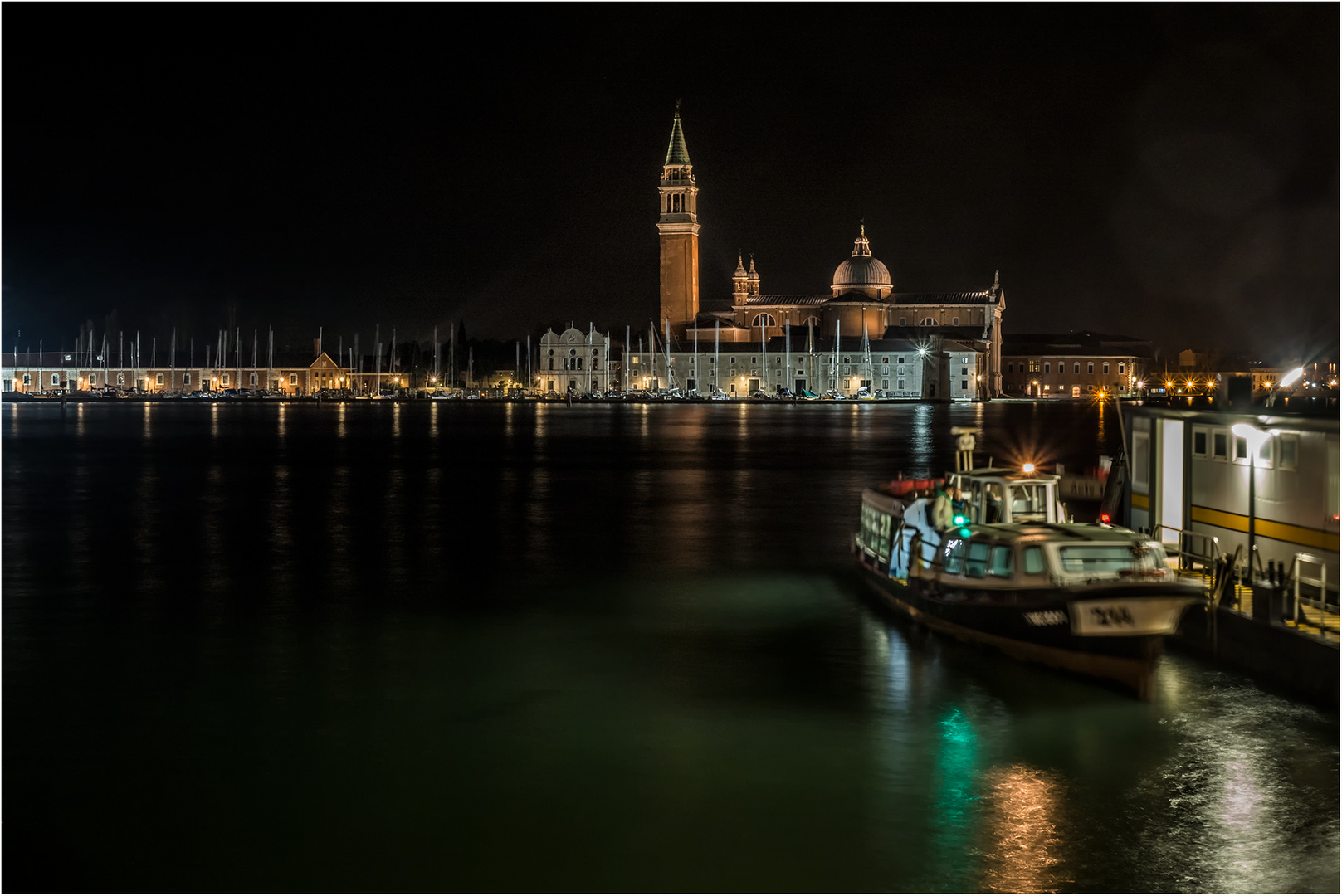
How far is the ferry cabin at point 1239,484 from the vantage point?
17797 millimetres

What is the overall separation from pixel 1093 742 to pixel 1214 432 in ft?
22.8

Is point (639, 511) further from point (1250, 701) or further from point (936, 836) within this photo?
point (936, 836)

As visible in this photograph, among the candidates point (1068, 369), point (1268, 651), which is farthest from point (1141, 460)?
point (1068, 369)

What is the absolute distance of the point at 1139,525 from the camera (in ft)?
74.4

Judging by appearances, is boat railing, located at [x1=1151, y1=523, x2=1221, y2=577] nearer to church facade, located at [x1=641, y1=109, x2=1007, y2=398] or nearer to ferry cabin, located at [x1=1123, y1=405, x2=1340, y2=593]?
ferry cabin, located at [x1=1123, y1=405, x2=1340, y2=593]

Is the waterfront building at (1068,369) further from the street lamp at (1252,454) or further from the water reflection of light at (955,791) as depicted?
the water reflection of light at (955,791)

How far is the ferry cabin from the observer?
1780 cm

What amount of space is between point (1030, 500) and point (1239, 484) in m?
3.09

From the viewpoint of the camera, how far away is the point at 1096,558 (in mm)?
17531

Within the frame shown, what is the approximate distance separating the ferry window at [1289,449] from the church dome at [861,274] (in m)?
146

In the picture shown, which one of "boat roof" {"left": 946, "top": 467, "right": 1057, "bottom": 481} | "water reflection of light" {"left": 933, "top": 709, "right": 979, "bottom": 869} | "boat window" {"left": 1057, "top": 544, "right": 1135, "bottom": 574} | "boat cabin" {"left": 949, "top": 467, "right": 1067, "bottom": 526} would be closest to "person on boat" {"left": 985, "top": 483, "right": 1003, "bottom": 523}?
"boat cabin" {"left": 949, "top": 467, "right": 1067, "bottom": 526}

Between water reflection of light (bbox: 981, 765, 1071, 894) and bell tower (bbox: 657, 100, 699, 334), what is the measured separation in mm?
144498

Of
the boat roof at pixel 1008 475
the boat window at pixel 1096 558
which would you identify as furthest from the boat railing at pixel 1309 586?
the boat roof at pixel 1008 475

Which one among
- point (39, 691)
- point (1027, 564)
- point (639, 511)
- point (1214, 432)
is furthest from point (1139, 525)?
point (639, 511)
